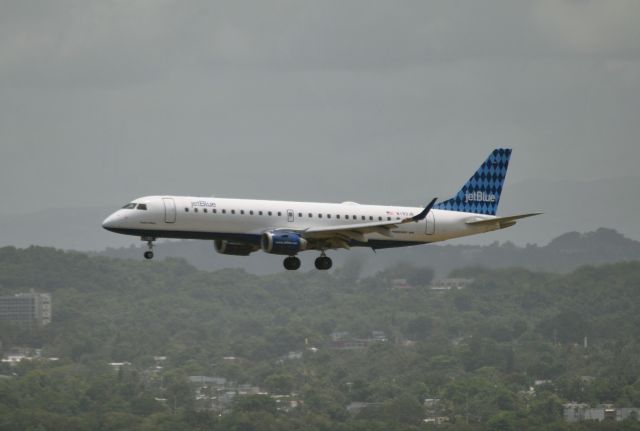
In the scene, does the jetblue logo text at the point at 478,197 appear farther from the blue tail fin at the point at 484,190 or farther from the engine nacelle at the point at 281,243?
the engine nacelle at the point at 281,243

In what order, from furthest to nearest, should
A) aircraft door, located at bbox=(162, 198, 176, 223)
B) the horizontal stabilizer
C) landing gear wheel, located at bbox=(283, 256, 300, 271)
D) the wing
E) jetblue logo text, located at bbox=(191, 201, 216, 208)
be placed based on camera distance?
1. the horizontal stabilizer
2. landing gear wheel, located at bbox=(283, 256, 300, 271)
3. the wing
4. jetblue logo text, located at bbox=(191, 201, 216, 208)
5. aircraft door, located at bbox=(162, 198, 176, 223)

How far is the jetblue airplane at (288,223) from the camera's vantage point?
8094cm

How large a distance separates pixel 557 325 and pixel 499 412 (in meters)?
48.2

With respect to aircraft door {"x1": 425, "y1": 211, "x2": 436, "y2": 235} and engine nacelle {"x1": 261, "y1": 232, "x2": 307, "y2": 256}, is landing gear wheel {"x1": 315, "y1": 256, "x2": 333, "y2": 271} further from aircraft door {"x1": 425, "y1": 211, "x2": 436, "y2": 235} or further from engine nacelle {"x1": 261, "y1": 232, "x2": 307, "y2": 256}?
aircraft door {"x1": 425, "y1": 211, "x2": 436, "y2": 235}

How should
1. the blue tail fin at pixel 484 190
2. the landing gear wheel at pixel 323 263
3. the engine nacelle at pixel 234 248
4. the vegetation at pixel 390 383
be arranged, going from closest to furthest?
the engine nacelle at pixel 234 248, the landing gear wheel at pixel 323 263, the blue tail fin at pixel 484 190, the vegetation at pixel 390 383

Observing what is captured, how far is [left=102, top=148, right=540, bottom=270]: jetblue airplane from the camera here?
80.9 m

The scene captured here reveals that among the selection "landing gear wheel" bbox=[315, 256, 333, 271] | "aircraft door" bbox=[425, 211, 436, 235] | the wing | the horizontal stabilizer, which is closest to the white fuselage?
the wing

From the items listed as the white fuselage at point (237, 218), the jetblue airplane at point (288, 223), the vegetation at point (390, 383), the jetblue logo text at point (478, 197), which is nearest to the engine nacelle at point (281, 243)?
the jetblue airplane at point (288, 223)

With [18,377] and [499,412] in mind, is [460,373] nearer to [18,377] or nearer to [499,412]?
[499,412]

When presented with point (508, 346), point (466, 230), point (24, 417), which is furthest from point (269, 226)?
point (508, 346)

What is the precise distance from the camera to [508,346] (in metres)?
188

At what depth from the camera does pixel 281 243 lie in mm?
81562

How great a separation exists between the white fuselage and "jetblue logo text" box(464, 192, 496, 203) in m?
5.85

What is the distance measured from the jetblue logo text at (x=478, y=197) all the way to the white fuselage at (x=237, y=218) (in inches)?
230
